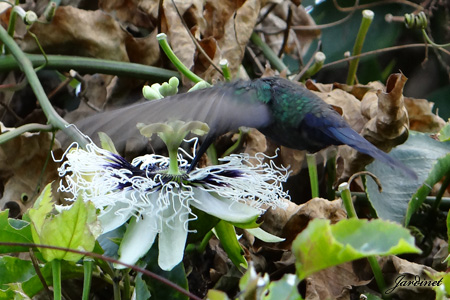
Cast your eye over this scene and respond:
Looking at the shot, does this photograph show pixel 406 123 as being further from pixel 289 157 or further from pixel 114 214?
pixel 114 214

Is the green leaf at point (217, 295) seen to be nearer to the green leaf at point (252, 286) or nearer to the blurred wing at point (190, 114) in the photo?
the green leaf at point (252, 286)

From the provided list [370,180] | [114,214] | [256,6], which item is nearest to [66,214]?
[114,214]

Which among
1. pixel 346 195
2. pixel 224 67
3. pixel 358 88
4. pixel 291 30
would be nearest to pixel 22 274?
pixel 346 195

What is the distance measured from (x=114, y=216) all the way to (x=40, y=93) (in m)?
0.40

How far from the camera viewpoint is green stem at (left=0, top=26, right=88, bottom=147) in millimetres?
903

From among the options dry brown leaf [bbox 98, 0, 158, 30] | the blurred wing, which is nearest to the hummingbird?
the blurred wing

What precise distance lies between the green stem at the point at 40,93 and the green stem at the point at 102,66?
0.03m

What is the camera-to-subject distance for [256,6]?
1257 millimetres

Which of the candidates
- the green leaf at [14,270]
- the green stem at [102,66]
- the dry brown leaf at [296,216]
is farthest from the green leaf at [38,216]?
the green stem at [102,66]

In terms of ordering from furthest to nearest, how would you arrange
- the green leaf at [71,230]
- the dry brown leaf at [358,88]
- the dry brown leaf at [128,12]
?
the dry brown leaf at [128,12] → the dry brown leaf at [358,88] → the green leaf at [71,230]

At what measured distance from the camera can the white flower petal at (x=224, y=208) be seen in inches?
27.3

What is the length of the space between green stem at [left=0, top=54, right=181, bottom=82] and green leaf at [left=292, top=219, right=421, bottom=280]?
2.45ft

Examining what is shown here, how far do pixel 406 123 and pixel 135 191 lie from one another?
428mm

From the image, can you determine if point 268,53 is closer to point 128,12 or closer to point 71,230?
point 128,12
